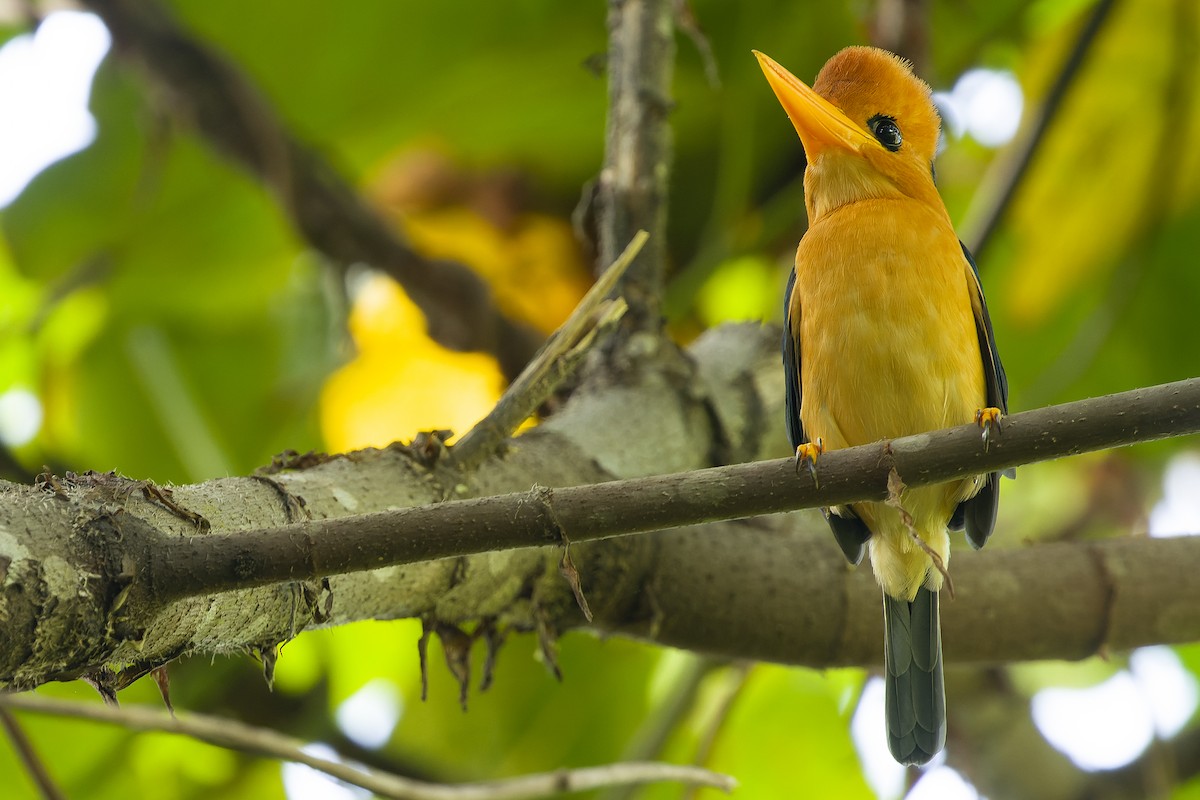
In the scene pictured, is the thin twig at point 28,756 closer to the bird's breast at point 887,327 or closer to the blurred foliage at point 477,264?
the blurred foliage at point 477,264

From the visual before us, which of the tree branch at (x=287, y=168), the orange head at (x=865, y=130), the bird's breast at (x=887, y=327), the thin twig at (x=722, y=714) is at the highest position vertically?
the tree branch at (x=287, y=168)

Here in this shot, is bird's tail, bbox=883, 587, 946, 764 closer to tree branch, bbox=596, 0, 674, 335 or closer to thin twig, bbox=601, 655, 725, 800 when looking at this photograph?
thin twig, bbox=601, 655, 725, 800

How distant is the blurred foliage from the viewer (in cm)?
334

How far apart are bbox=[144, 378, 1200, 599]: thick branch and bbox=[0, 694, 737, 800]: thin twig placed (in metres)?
0.92

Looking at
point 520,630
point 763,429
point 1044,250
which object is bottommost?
point 520,630

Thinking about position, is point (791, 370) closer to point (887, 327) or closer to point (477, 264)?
point (887, 327)

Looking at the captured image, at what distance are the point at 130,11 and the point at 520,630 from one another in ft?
6.10

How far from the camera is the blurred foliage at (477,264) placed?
3.34 meters

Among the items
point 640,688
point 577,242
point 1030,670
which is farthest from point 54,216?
point 1030,670

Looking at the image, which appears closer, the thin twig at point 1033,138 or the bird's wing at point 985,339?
the bird's wing at point 985,339

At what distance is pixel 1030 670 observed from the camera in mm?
3971

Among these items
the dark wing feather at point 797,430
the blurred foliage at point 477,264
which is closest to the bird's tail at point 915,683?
the dark wing feather at point 797,430

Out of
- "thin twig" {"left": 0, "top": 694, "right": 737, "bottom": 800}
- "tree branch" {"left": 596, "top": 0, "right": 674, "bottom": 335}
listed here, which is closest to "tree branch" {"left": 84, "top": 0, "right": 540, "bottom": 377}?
"tree branch" {"left": 596, "top": 0, "right": 674, "bottom": 335}

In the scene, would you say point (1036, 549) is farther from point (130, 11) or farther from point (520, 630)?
point (130, 11)
